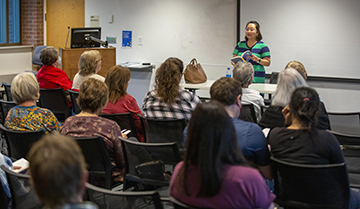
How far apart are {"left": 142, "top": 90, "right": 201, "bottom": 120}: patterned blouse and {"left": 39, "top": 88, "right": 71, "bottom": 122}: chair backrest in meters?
1.50

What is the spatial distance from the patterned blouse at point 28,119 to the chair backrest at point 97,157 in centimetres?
58

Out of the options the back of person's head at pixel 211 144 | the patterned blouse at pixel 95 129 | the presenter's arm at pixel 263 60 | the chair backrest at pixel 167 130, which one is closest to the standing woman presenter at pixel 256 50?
the presenter's arm at pixel 263 60

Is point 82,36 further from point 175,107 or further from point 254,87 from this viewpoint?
point 175,107

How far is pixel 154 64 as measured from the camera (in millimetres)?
7520

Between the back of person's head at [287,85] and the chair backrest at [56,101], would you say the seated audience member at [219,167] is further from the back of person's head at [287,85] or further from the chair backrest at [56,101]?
the chair backrest at [56,101]

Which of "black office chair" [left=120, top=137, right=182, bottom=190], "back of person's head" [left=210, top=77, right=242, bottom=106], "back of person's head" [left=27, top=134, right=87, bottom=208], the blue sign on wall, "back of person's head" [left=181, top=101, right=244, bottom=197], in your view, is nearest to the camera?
"back of person's head" [left=27, top=134, right=87, bottom=208]

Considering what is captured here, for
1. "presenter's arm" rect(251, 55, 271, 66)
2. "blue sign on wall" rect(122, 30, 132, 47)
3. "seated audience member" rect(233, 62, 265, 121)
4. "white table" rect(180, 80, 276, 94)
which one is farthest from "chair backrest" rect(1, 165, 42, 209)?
"blue sign on wall" rect(122, 30, 132, 47)

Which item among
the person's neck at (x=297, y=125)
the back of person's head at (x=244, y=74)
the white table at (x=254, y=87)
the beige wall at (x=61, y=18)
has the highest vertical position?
the beige wall at (x=61, y=18)

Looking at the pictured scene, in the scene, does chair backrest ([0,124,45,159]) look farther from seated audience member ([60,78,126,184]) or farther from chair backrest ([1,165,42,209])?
chair backrest ([1,165,42,209])

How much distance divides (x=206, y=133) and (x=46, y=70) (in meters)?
3.77

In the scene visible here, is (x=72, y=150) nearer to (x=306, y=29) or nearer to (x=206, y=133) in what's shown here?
(x=206, y=133)

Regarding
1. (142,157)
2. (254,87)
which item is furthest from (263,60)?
(142,157)

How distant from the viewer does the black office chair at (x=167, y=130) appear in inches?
111

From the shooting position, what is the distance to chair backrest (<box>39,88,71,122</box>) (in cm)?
423
